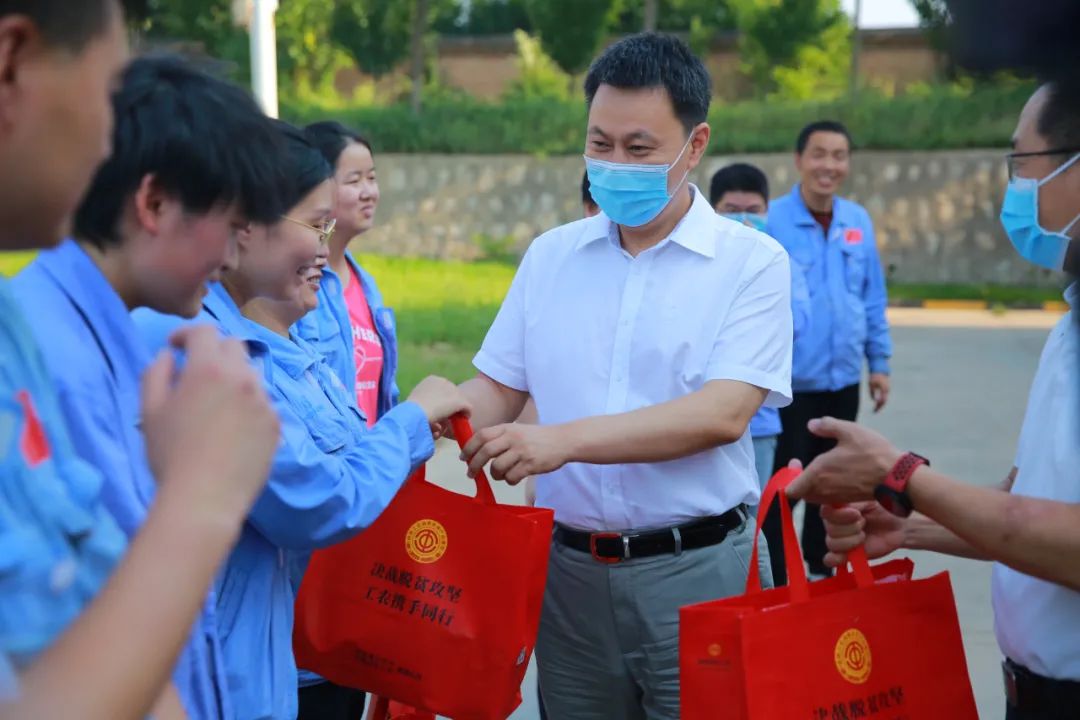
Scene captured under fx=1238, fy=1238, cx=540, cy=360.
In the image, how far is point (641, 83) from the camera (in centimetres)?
281

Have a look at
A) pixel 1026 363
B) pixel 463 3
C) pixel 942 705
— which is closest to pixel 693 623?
pixel 942 705

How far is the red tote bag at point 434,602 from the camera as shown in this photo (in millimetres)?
2506

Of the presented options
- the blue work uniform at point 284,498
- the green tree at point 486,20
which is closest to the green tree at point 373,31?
the green tree at point 486,20

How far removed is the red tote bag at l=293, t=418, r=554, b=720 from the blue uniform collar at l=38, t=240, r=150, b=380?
1.08 meters

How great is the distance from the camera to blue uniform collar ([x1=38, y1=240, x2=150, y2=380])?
1.54 m

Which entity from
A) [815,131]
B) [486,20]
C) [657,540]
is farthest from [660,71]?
[486,20]

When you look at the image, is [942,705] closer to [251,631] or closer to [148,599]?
[251,631]

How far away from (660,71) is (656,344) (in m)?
0.62

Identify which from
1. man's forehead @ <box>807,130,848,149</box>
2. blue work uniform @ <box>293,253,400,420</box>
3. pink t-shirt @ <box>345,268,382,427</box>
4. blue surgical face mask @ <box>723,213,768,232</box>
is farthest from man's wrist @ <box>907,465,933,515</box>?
man's forehead @ <box>807,130,848,149</box>

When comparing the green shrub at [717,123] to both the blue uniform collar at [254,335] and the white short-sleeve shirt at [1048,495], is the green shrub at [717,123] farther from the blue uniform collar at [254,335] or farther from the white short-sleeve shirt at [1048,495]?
the blue uniform collar at [254,335]

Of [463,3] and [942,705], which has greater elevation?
[463,3]

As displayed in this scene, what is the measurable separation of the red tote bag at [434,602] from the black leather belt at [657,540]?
239 mm

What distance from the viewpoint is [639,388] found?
2766mm

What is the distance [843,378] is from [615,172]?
328cm
